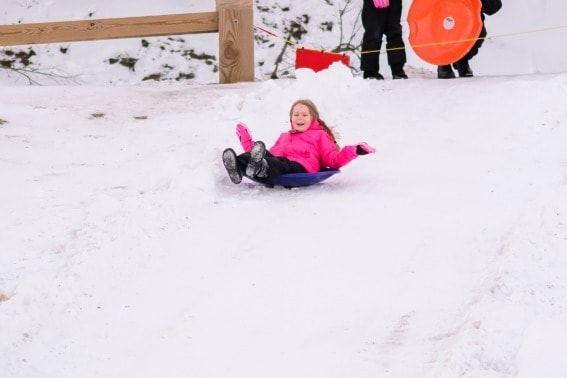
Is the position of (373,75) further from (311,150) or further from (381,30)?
(311,150)

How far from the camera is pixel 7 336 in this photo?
2.70 metres

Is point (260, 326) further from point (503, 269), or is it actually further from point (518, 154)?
point (518, 154)

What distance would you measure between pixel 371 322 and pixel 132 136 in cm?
322

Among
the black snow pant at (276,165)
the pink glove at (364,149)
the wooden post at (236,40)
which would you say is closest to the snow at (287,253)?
the black snow pant at (276,165)

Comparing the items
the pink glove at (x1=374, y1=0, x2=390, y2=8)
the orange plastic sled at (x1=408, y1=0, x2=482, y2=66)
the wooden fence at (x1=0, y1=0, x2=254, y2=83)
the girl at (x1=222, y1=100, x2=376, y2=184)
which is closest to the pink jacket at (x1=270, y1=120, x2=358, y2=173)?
the girl at (x1=222, y1=100, x2=376, y2=184)

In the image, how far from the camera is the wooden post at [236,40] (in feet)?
24.5

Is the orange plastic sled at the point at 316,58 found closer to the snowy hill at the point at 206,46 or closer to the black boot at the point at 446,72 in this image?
the black boot at the point at 446,72

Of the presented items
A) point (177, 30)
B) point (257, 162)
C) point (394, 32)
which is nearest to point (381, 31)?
point (394, 32)

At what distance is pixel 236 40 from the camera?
297 inches

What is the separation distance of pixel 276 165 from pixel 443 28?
10.6ft

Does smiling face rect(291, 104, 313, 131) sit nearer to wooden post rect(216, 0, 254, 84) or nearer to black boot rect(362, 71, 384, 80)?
black boot rect(362, 71, 384, 80)

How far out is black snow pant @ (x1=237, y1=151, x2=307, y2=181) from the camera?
4.26 meters

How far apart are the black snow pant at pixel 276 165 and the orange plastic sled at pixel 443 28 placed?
2876mm

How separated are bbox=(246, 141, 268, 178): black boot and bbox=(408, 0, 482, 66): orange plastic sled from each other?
3.10 m
